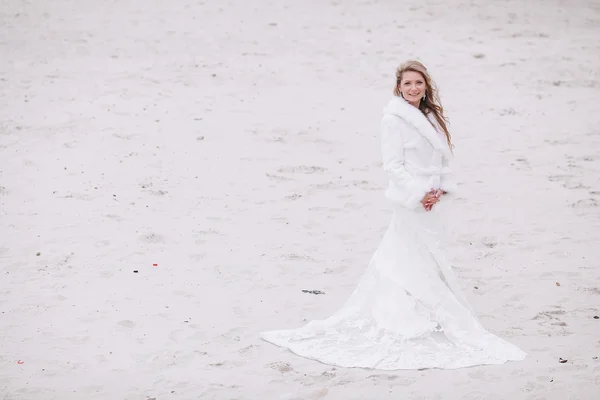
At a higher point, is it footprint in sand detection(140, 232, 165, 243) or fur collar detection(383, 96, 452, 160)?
fur collar detection(383, 96, 452, 160)

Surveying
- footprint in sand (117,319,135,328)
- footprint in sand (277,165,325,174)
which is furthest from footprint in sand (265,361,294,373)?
footprint in sand (277,165,325,174)

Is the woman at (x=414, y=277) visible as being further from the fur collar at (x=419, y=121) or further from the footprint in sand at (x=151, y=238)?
the footprint in sand at (x=151, y=238)

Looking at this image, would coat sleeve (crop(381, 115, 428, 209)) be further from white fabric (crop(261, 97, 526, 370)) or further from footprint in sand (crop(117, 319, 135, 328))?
footprint in sand (crop(117, 319, 135, 328))

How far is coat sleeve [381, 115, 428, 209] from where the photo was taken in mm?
5316

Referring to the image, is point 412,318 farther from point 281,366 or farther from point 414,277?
point 281,366

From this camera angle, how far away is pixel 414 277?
546 cm

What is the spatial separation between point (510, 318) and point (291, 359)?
5.34 ft

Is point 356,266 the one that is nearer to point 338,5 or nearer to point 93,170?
point 93,170

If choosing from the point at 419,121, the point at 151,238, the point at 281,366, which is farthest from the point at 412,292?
the point at 151,238

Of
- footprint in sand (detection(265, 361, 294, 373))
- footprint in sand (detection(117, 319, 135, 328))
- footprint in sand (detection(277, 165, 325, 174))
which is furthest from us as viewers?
footprint in sand (detection(277, 165, 325, 174))

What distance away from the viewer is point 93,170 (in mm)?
8695

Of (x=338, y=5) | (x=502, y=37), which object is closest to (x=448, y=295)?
(x=502, y=37)

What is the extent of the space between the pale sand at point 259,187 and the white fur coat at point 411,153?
1.08m

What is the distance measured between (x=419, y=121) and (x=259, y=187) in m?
3.37
